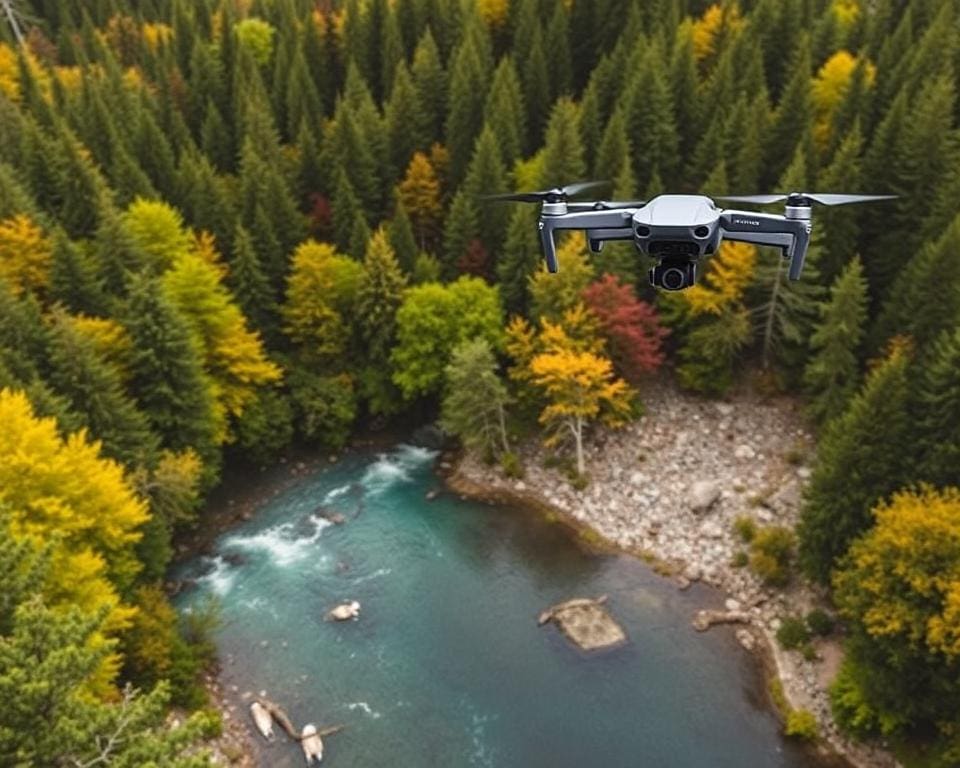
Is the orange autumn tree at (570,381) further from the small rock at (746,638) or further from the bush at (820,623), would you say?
the bush at (820,623)

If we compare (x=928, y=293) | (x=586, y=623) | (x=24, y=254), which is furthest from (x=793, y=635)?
(x=24, y=254)

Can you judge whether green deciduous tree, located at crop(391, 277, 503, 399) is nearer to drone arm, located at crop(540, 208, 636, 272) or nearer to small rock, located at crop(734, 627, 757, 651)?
small rock, located at crop(734, 627, 757, 651)

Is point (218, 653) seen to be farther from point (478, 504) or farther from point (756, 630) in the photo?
point (756, 630)

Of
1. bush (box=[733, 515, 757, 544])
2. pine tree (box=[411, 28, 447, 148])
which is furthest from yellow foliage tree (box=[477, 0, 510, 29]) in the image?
bush (box=[733, 515, 757, 544])

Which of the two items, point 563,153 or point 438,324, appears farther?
point 563,153

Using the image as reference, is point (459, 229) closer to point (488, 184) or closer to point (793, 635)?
point (488, 184)

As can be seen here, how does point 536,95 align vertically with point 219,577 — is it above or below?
above
